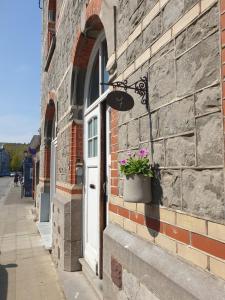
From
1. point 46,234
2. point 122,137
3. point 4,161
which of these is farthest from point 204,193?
point 4,161

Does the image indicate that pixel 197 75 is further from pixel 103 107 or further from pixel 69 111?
pixel 69 111

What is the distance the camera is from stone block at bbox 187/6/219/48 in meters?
1.89

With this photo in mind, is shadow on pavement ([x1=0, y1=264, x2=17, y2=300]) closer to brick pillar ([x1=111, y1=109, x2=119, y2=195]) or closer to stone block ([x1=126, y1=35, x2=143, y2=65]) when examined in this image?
brick pillar ([x1=111, y1=109, x2=119, y2=195])

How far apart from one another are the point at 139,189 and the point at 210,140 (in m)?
0.77

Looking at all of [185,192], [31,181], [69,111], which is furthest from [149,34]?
[31,181]

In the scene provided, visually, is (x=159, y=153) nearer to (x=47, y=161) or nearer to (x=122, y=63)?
(x=122, y=63)

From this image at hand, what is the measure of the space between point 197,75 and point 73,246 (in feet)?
13.6

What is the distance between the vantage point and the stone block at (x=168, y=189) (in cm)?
221

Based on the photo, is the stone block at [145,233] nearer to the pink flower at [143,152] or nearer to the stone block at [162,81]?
the pink flower at [143,152]

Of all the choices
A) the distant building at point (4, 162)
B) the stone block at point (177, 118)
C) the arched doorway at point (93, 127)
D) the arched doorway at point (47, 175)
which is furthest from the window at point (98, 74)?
the distant building at point (4, 162)

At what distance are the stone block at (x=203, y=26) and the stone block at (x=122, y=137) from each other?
1193 millimetres

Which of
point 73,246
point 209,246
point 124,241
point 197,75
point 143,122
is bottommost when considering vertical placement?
point 73,246

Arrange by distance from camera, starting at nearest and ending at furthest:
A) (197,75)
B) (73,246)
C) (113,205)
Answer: (197,75) < (113,205) < (73,246)

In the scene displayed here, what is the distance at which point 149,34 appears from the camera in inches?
106
